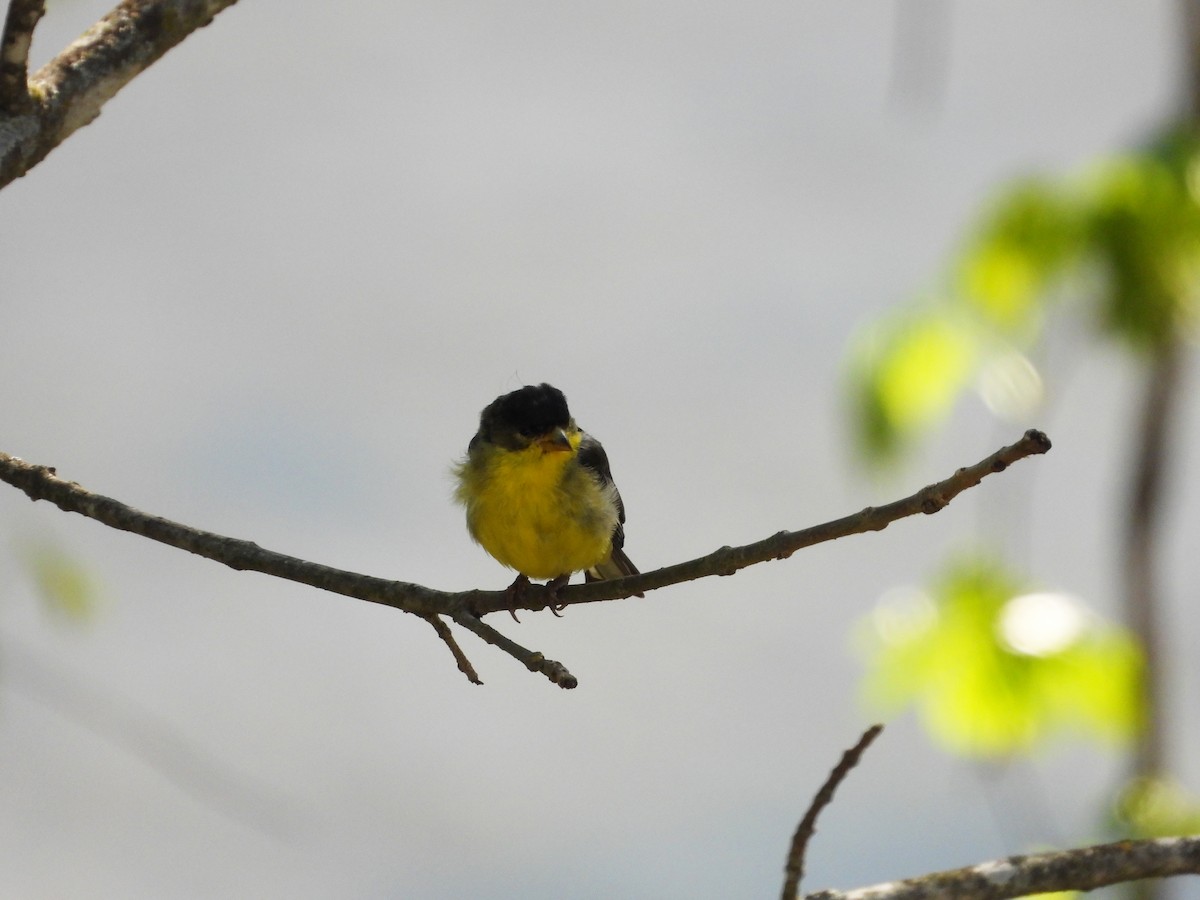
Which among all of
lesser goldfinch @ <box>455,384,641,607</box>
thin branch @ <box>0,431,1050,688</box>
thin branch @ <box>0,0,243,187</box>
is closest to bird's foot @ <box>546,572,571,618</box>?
lesser goldfinch @ <box>455,384,641,607</box>

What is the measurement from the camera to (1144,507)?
2.78 metres

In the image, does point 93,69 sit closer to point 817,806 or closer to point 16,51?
point 16,51

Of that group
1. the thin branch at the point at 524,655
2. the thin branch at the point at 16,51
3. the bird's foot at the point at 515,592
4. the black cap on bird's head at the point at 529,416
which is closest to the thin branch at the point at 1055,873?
the thin branch at the point at 524,655

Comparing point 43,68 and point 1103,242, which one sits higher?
point 43,68

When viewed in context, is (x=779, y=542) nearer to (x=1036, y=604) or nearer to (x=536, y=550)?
(x=1036, y=604)

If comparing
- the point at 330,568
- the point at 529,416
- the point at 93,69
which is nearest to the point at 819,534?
the point at 330,568

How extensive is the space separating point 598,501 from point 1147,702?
4.66ft

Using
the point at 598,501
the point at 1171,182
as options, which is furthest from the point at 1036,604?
the point at 598,501

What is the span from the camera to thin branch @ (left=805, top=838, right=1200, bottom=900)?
77.0 inches

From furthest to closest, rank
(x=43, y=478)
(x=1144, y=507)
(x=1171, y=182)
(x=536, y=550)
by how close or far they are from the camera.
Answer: (x=536, y=550) → (x=1144, y=507) → (x=43, y=478) → (x=1171, y=182)

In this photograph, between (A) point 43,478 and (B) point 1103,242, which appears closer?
(B) point 1103,242

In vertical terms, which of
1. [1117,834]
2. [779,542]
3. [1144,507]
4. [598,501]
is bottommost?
[1117,834]

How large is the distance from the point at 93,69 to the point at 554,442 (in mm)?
1635

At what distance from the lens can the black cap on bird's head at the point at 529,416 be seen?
3516mm
